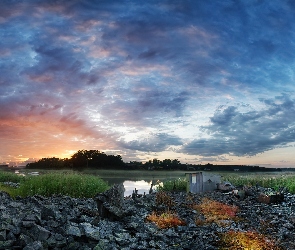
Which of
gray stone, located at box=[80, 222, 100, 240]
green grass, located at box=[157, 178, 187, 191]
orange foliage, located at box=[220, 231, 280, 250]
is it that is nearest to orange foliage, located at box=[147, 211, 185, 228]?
orange foliage, located at box=[220, 231, 280, 250]

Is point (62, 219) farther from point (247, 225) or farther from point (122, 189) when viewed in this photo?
point (247, 225)

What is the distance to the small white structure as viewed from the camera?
3025 centimetres

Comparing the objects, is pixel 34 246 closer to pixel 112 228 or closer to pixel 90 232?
pixel 90 232

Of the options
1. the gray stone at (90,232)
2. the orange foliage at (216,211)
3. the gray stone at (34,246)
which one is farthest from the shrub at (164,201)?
the gray stone at (34,246)

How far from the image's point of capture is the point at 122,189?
16.0 m

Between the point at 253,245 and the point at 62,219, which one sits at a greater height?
the point at 62,219

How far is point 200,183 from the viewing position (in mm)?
30500

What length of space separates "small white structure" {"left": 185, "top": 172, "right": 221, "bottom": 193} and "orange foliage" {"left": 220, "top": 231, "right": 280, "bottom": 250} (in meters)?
16.6

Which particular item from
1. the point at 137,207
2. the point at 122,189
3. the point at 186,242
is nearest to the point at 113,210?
the point at 122,189

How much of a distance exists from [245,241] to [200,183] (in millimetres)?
17865

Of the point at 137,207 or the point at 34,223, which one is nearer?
the point at 34,223

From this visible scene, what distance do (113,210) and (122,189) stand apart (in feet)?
5.69

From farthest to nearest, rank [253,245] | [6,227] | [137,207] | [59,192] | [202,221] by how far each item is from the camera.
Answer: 1. [59,192]
2. [137,207]
3. [202,221]
4. [253,245]
5. [6,227]

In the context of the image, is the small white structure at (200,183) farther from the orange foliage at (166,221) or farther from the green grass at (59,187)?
the orange foliage at (166,221)
